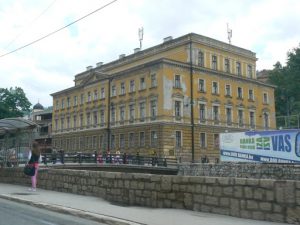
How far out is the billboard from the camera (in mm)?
37344

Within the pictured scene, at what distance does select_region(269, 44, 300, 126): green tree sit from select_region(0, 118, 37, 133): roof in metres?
70.3

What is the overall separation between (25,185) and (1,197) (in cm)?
502

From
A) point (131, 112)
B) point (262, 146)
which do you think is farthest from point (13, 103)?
point (262, 146)

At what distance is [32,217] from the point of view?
1125 centimetres

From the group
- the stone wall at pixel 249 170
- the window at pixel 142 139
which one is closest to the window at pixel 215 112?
the window at pixel 142 139

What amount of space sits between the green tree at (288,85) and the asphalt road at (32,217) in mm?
78400

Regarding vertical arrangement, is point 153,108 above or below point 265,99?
below

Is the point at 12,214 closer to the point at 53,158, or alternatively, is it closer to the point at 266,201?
the point at 266,201

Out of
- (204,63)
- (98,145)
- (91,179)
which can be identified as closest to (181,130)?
(204,63)

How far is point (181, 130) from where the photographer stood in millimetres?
61906

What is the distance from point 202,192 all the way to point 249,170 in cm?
2695

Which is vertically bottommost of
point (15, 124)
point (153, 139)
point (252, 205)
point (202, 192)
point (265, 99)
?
point (252, 205)

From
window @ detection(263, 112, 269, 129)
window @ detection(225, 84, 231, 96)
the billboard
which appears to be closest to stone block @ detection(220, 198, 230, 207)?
the billboard

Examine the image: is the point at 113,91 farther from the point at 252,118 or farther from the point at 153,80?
the point at 252,118
